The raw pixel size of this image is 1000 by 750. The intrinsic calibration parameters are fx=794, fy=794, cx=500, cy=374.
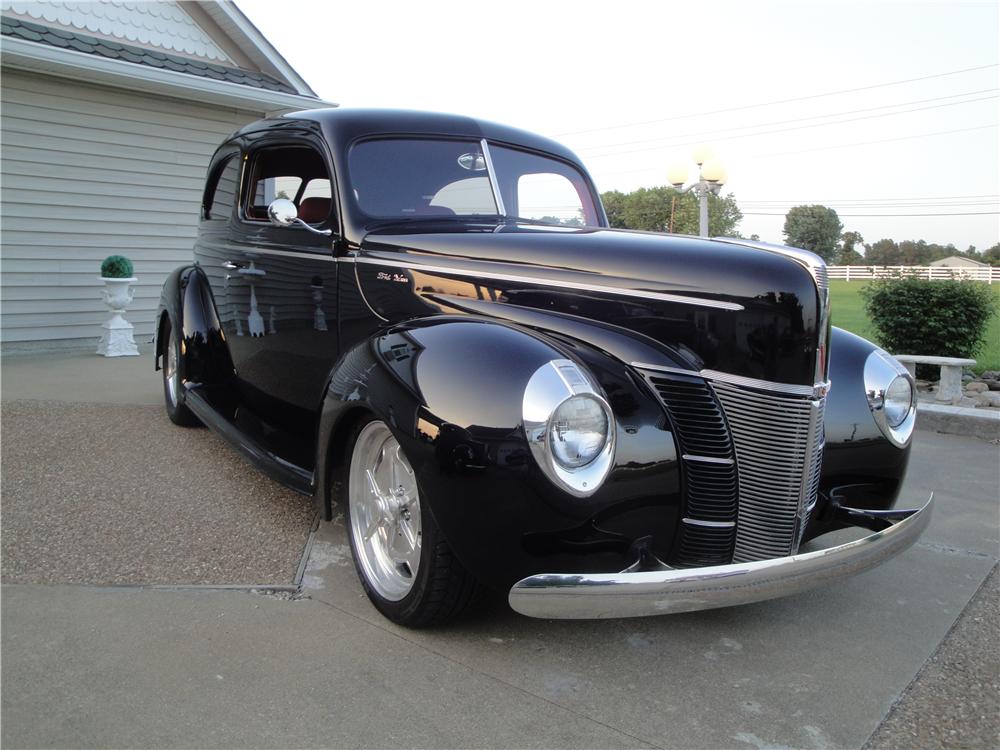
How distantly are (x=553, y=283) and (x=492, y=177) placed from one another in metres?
1.14

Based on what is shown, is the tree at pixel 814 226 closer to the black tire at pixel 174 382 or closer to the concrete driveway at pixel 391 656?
the black tire at pixel 174 382

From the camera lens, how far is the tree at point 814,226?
196 feet

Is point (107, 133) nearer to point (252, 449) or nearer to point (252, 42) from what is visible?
point (252, 42)

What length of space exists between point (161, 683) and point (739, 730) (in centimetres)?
162

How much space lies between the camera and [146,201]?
881 centimetres

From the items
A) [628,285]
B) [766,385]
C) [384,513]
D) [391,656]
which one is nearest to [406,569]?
[384,513]

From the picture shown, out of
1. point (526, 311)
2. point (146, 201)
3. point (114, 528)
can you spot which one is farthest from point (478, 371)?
point (146, 201)

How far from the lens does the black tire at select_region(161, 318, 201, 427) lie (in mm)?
4816

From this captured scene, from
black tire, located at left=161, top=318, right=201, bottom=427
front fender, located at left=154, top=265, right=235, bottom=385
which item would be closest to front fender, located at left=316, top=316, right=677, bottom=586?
front fender, located at left=154, top=265, right=235, bottom=385

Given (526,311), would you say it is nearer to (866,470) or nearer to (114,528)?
(866,470)

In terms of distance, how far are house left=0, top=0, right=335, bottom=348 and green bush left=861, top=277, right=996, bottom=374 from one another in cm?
665

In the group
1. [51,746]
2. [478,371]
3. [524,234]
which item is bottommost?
[51,746]

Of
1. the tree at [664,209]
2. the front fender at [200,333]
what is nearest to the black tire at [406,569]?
the front fender at [200,333]

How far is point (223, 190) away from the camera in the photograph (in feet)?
15.3
